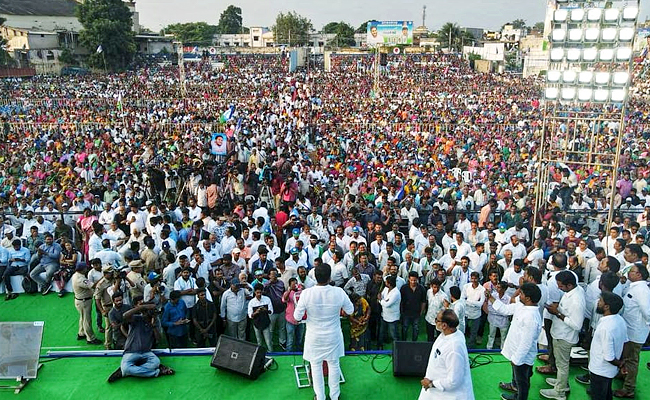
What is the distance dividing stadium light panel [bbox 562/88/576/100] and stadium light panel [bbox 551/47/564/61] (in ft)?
1.64

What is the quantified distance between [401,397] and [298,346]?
68.8 inches

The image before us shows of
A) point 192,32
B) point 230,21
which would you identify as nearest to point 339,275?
point 192,32

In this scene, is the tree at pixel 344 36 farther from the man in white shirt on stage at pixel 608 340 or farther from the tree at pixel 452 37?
the man in white shirt on stage at pixel 608 340

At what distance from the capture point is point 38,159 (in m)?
14.5

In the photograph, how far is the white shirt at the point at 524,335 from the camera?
13.9 feet

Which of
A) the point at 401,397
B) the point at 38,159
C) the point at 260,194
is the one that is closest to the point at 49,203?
the point at 260,194

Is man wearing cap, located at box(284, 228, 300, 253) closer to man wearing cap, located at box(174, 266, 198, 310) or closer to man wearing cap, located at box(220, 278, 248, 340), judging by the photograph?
man wearing cap, located at box(220, 278, 248, 340)

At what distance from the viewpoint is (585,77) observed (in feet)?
25.5

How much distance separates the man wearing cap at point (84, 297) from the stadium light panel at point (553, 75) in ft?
24.3

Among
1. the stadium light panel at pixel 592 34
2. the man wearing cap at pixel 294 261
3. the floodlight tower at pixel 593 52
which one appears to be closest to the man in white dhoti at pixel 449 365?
the man wearing cap at pixel 294 261

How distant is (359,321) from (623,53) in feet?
18.3

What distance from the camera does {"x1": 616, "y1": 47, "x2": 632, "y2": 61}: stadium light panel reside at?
24.2 ft

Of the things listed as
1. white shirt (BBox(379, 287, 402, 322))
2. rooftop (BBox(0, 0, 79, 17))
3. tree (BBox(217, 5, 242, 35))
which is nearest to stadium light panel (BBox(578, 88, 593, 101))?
white shirt (BBox(379, 287, 402, 322))

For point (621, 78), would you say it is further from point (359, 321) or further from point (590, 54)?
point (359, 321)
